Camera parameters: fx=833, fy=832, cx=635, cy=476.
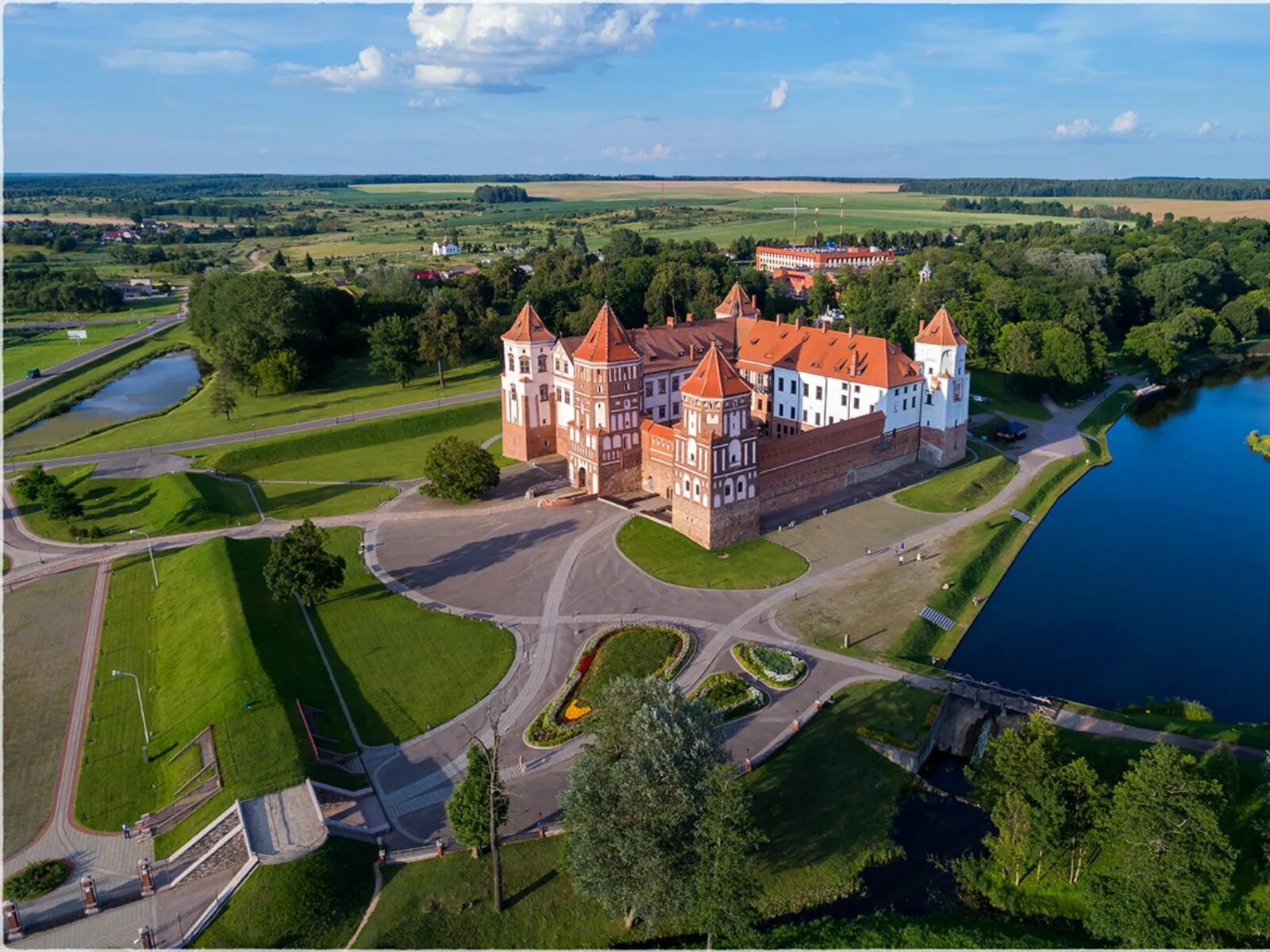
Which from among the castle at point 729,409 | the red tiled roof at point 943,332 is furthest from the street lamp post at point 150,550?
the red tiled roof at point 943,332

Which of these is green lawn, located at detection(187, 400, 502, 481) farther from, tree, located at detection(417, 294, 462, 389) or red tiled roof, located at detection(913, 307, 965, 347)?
red tiled roof, located at detection(913, 307, 965, 347)

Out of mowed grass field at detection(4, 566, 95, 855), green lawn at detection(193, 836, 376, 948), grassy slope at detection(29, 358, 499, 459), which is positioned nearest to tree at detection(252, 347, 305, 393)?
grassy slope at detection(29, 358, 499, 459)

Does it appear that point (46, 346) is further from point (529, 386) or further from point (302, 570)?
point (302, 570)

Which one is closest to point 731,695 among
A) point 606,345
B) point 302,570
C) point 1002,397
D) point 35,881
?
point 302,570

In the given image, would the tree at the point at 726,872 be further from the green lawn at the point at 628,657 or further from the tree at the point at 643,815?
the green lawn at the point at 628,657

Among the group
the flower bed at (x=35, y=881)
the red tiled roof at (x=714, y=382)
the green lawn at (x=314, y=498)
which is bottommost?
the flower bed at (x=35, y=881)
